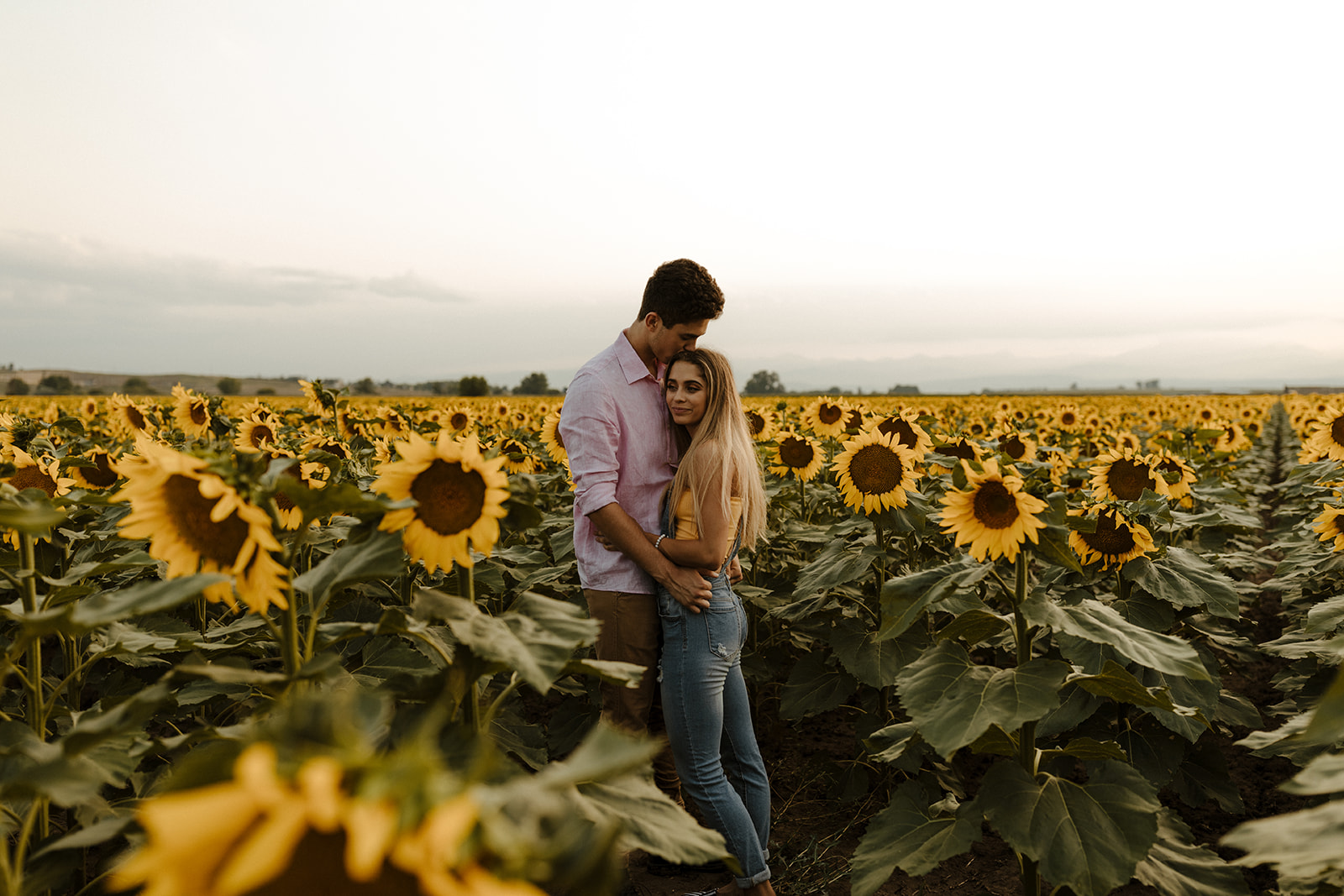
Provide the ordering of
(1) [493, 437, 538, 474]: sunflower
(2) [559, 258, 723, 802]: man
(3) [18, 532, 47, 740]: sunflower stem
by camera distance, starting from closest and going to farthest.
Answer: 1. (3) [18, 532, 47, 740]: sunflower stem
2. (2) [559, 258, 723, 802]: man
3. (1) [493, 437, 538, 474]: sunflower

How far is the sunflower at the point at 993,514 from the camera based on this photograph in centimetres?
291

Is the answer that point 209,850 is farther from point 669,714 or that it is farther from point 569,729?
point 569,729

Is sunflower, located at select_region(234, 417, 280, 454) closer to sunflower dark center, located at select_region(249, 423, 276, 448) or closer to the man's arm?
sunflower dark center, located at select_region(249, 423, 276, 448)

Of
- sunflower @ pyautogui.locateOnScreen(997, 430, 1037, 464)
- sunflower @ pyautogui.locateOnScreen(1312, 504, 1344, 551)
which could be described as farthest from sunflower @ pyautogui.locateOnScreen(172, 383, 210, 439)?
sunflower @ pyautogui.locateOnScreen(1312, 504, 1344, 551)

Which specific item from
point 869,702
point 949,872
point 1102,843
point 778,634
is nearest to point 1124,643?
point 1102,843

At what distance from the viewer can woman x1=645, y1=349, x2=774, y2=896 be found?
3.29 m

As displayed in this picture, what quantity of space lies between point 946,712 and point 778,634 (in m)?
2.94

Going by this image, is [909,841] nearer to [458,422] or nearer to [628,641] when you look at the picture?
[628,641]

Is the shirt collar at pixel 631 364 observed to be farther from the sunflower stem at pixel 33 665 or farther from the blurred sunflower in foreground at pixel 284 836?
the blurred sunflower in foreground at pixel 284 836

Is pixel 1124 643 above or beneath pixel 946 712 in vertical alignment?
above

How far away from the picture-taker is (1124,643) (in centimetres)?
259

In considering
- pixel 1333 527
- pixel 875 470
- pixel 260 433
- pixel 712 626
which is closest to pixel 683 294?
pixel 712 626

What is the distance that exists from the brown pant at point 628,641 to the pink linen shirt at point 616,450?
2.1 inches

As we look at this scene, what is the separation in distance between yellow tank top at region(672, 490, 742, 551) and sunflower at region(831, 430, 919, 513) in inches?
45.1
